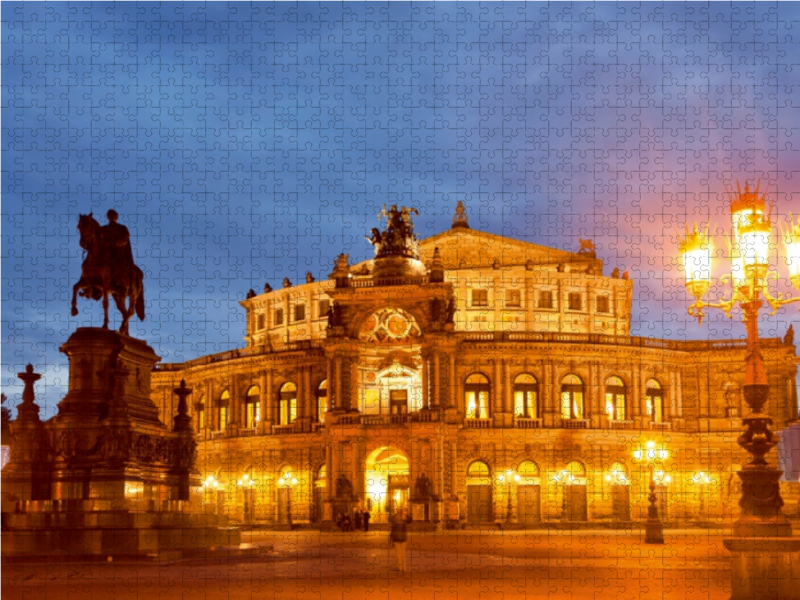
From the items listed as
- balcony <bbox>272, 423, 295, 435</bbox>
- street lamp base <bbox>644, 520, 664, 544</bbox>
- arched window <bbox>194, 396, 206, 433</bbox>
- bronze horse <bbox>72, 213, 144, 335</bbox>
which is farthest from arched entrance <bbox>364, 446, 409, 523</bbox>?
bronze horse <bbox>72, 213, 144, 335</bbox>

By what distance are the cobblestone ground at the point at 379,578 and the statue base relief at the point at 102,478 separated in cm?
119

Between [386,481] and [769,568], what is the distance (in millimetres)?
61451

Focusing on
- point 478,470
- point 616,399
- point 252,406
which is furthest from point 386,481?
point 616,399

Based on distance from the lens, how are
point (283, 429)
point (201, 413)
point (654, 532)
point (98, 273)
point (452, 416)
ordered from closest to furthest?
point (98, 273) < point (654, 532) < point (452, 416) < point (283, 429) < point (201, 413)

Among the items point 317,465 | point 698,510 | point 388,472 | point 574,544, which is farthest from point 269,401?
point 574,544

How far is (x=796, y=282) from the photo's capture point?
2067cm

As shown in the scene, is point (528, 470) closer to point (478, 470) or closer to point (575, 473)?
point (575, 473)

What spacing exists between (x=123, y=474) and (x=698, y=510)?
62.4 metres

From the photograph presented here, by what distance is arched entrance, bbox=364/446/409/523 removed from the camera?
77625 millimetres

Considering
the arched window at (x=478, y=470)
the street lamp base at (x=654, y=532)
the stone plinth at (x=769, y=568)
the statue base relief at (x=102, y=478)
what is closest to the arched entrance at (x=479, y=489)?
the arched window at (x=478, y=470)

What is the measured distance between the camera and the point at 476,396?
8244 centimetres

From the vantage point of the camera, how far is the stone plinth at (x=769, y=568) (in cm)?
1836

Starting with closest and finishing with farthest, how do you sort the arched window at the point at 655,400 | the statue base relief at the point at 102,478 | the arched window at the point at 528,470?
the statue base relief at the point at 102,478 < the arched window at the point at 528,470 < the arched window at the point at 655,400

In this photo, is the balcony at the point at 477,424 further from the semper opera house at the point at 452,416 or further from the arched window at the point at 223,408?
the arched window at the point at 223,408
